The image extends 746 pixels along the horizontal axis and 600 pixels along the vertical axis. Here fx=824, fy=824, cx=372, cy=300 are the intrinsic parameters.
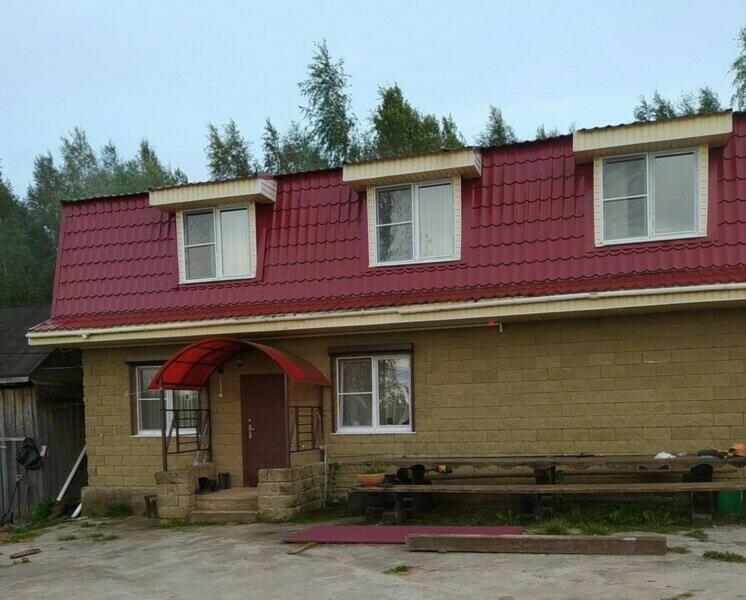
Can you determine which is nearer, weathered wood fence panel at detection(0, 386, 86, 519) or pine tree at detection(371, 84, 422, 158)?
weathered wood fence panel at detection(0, 386, 86, 519)

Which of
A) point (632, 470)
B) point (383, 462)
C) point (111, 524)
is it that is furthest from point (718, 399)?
point (111, 524)

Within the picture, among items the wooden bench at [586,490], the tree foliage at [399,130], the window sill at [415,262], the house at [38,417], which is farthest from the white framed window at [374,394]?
the tree foliage at [399,130]

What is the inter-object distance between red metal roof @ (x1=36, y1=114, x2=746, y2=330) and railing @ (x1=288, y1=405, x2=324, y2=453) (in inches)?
67.5

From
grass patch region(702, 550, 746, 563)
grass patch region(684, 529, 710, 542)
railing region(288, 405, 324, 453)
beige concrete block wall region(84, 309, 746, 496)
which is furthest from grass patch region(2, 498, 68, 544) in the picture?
grass patch region(702, 550, 746, 563)

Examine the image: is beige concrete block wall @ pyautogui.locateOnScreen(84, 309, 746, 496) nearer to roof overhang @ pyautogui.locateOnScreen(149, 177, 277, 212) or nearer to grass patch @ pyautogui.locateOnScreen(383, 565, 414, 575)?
roof overhang @ pyautogui.locateOnScreen(149, 177, 277, 212)

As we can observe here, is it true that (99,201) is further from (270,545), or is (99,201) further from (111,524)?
(270,545)

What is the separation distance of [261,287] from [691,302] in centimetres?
685

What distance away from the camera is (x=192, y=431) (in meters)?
14.7

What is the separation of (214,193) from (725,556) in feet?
32.3

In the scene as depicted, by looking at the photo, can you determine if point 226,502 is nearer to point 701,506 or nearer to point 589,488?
point 589,488

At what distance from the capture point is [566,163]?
12.7 metres

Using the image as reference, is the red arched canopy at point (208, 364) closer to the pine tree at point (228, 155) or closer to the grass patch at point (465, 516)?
the grass patch at point (465, 516)

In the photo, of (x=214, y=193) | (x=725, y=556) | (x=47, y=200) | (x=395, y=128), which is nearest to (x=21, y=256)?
(x=47, y=200)

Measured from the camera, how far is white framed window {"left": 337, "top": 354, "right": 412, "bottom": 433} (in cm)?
1342
